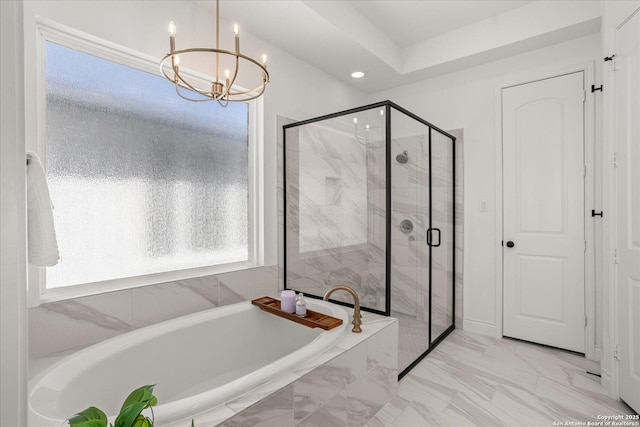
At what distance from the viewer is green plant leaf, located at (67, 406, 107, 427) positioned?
24.3 inches

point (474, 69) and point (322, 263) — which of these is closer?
point (322, 263)

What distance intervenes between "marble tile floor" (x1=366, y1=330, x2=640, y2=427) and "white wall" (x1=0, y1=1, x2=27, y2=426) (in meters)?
1.86

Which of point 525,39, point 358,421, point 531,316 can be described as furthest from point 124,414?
point 525,39

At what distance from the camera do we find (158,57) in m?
1.96

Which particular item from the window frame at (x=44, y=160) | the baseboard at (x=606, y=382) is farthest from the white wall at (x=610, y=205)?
the window frame at (x=44, y=160)

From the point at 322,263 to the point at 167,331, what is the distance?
1.17m

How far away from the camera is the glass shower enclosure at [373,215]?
7.25ft

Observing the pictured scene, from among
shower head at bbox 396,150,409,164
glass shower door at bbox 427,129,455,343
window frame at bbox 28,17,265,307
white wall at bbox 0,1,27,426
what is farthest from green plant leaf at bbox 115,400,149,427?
glass shower door at bbox 427,129,455,343

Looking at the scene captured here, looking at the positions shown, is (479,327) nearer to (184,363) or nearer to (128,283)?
(184,363)

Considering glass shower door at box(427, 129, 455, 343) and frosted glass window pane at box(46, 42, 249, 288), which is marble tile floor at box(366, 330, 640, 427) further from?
frosted glass window pane at box(46, 42, 249, 288)

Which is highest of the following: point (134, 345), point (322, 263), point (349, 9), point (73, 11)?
point (349, 9)

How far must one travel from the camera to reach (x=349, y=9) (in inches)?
97.3

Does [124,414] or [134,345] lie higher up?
[124,414]

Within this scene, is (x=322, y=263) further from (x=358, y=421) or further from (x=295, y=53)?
(x=295, y=53)
